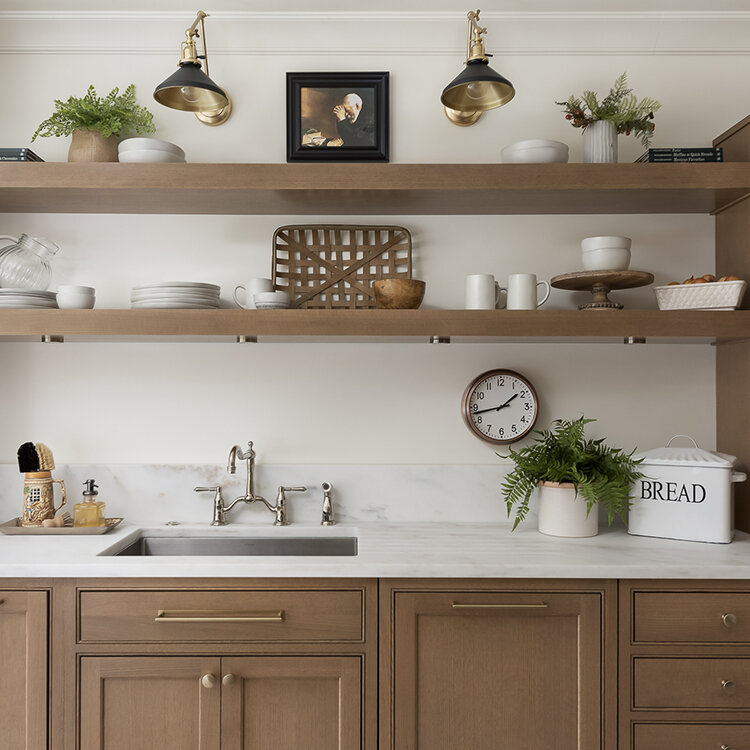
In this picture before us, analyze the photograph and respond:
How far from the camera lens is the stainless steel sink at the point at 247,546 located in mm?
2088

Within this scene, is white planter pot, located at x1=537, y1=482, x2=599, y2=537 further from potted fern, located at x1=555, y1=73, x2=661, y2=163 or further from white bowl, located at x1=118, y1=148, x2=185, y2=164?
white bowl, located at x1=118, y1=148, x2=185, y2=164

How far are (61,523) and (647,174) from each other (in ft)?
7.03

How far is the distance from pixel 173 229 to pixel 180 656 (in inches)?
55.9

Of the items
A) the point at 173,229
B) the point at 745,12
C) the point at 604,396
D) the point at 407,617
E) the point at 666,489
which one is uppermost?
the point at 745,12

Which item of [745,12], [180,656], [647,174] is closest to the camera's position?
[180,656]

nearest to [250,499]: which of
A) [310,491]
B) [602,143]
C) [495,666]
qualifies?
[310,491]

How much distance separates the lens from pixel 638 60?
88.4 inches

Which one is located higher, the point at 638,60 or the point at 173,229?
the point at 638,60

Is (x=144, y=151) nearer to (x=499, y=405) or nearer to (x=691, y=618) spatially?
(x=499, y=405)

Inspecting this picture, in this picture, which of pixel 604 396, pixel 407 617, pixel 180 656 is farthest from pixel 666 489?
pixel 180 656

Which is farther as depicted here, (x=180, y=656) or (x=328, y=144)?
(x=328, y=144)

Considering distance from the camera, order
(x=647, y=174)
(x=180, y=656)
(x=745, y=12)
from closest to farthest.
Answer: (x=180, y=656) < (x=647, y=174) < (x=745, y=12)

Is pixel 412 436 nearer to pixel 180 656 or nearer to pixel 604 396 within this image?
pixel 604 396

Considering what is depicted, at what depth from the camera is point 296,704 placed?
164cm
